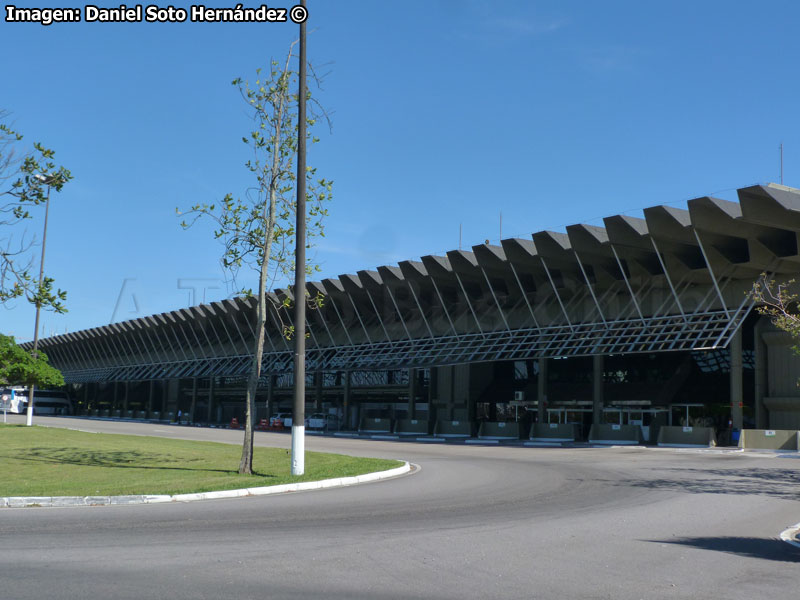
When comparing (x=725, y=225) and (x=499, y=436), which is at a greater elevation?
(x=725, y=225)

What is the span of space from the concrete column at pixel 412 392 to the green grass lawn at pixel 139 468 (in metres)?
26.0

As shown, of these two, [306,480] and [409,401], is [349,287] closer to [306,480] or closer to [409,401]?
[409,401]

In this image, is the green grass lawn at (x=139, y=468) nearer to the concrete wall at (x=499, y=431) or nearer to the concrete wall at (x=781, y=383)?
the concrete wall at (x=499, y=431)

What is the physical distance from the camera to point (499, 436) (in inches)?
1747

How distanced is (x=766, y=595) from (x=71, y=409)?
118 m

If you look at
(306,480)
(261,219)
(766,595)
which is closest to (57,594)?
(766,595)

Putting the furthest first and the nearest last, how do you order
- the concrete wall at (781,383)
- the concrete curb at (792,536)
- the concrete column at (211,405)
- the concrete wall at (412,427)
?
the concrete column at (211,405), the concrete wall at (412,427), the concrete wall at (781,383), the concrete curb at (792,536)

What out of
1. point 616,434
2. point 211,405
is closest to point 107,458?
point 616,434

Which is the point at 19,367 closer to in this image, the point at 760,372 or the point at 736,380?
the point at 736,380

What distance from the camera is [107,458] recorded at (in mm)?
23516

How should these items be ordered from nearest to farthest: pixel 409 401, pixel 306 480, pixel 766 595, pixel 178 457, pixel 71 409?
pixel 766 595, pixel 306 480, pixel 178 457, pixel 409 401, pixel 71 409

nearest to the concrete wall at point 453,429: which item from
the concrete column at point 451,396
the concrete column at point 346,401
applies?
the concrete column at point 451,396

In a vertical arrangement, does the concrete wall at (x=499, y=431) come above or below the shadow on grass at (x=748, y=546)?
below

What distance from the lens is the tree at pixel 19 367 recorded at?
Answer: 153 ft
